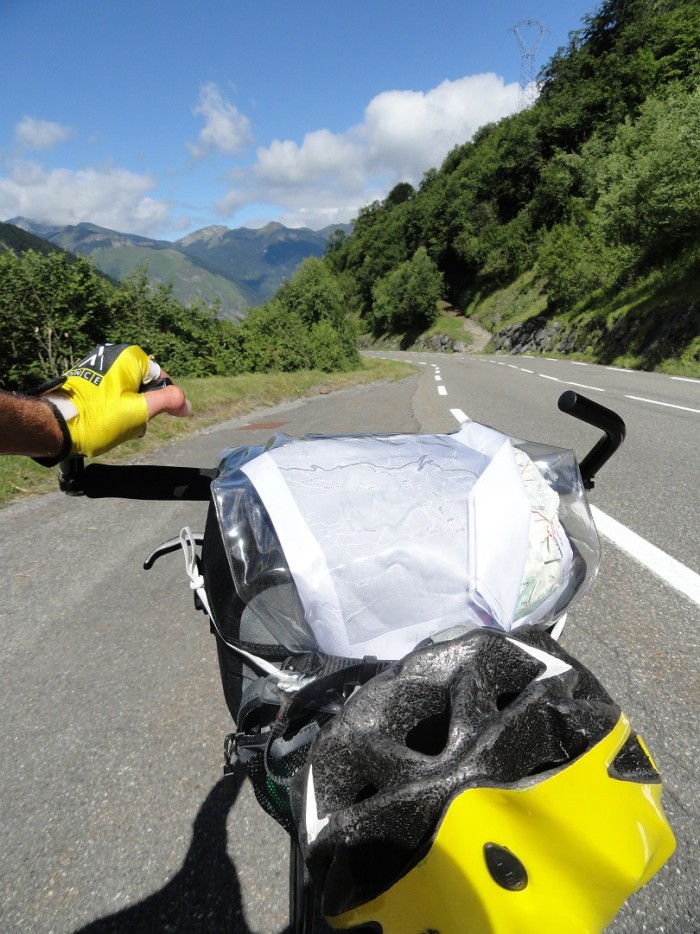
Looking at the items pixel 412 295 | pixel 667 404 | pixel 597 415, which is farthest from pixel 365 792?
pixel 412 295

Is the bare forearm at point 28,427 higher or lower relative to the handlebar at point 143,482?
higher

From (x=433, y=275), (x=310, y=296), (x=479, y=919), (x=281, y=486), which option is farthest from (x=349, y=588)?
(x=433, y=275)

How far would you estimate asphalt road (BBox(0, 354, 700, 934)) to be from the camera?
1.34m

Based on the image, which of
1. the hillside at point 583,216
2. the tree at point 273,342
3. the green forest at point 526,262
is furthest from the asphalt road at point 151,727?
the hillside at point 583,216

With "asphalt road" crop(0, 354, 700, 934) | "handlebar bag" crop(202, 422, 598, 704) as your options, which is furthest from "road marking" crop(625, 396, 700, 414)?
"handlebar bag" crop(202, 422, 598, 704)

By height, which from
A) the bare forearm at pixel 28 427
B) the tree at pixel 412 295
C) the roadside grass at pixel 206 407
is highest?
the tree at pixel 412 295

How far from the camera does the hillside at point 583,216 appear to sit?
1922 centimetres

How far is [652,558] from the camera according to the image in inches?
118

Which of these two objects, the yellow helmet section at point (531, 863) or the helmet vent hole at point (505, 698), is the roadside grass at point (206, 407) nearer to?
the helmet vent hole at point (505, 698)

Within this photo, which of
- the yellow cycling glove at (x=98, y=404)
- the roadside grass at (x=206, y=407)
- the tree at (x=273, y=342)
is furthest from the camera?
the tree at (x=273, y=342)

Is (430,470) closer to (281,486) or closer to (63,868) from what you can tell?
(281,486)

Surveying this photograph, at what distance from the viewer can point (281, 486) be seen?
1165 mm

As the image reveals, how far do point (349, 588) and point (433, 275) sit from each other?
58.8 metres

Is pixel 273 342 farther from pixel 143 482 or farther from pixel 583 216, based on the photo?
pixel 583 216
